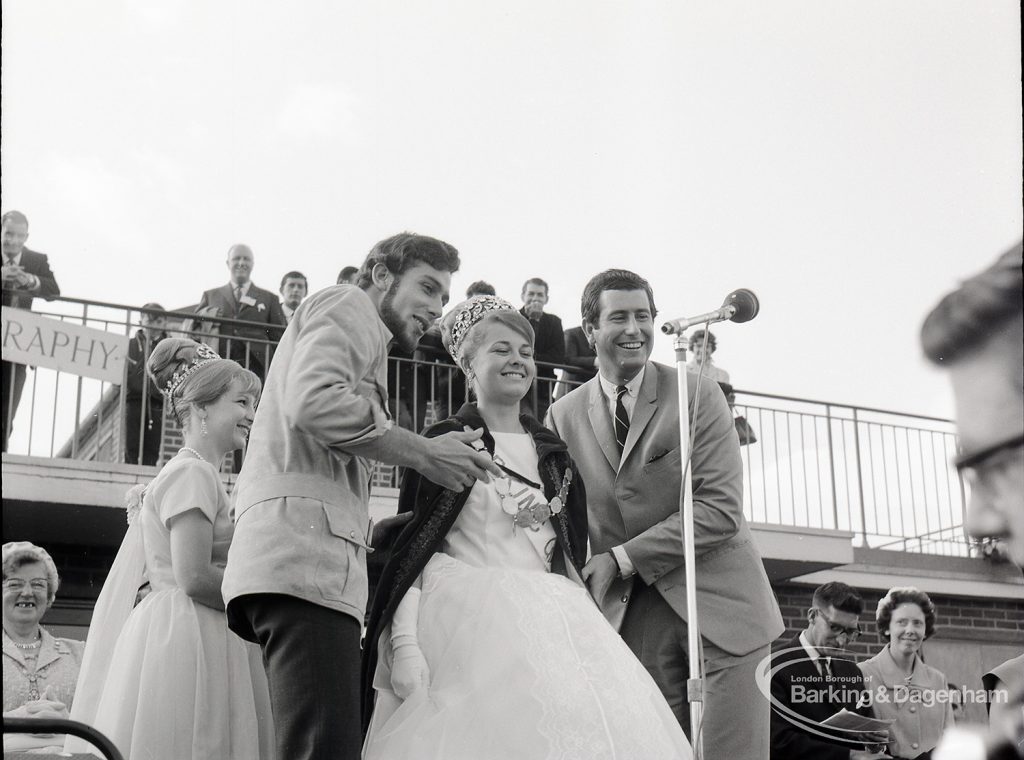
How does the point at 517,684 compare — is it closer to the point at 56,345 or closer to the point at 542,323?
the point at 56,345

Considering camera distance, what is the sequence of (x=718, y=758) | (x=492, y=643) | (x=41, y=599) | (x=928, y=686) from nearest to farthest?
(x=492, y=643) → (x=718, y=758) → (x=41, y=599) → (x=928, y=686)

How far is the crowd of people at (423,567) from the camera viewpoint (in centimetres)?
266

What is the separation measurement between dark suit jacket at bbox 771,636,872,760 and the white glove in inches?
88.4

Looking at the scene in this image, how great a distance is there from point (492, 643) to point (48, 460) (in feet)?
20.9

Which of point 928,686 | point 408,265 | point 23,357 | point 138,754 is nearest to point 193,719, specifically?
point 138,754

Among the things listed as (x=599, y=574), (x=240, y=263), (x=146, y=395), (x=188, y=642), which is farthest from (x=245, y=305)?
(x=599, y=574)

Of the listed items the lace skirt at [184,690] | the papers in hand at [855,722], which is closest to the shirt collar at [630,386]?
the lace skirt at [184,690]

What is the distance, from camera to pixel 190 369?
3686mm

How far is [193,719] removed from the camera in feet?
10.5

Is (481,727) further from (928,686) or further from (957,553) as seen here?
(957,553)

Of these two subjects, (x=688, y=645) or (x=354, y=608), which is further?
(x=688, y=645)

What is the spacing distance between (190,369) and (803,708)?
284 cm

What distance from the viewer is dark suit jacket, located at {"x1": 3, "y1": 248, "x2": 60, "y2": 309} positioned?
8.17 meters

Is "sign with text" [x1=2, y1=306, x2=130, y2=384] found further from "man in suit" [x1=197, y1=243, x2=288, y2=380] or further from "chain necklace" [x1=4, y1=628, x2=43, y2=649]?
"chain necklace" [x1=4, y1=628, x2=43, y2=649]
